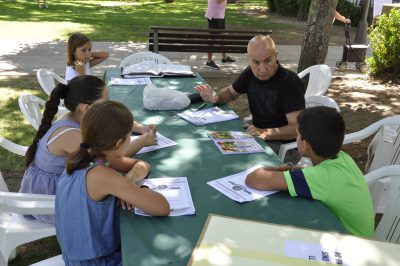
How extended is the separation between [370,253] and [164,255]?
780 millimetres

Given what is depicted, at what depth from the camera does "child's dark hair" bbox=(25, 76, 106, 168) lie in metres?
2.56

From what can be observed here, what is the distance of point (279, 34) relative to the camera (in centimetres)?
1311

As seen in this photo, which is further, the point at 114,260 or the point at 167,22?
the point at 167,22

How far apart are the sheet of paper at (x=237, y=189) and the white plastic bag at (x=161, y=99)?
4.40 ft

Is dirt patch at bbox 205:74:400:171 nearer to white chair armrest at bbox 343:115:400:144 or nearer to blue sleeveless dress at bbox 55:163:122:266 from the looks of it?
white chair armrest at bbox 343:115:400:144

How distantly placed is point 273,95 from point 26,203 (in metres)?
2.15

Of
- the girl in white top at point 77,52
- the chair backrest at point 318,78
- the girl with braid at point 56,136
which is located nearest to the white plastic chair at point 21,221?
the girl with braid at point 56,136

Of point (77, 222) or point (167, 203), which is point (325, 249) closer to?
point (167, 203)

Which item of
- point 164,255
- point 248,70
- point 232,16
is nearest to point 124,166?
point 164,255

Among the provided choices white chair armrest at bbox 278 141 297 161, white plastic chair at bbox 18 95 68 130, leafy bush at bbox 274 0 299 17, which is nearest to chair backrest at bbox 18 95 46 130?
white plastic chair at bbox 18 95 68 130

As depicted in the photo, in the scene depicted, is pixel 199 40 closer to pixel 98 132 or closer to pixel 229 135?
pixel 229 135

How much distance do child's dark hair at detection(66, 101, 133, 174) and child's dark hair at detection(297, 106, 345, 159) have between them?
97 centimetres

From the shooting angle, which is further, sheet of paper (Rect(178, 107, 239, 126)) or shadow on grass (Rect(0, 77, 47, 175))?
shadow on grass (Rect(0, 77, 47, 175))

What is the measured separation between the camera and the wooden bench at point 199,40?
24.0 ft
